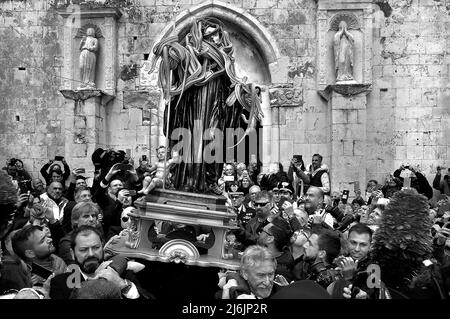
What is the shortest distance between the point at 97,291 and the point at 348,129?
1240cm

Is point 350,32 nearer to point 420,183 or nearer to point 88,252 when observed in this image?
point 420,183

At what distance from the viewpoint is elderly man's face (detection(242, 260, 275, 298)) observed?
4621 mm

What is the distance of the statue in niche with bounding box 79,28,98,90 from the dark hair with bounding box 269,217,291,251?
9818 mm

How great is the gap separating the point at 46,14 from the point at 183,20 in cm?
313

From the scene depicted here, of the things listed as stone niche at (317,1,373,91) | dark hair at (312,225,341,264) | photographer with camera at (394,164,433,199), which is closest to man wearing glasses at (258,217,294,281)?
dark hair at (312,225,341,264)

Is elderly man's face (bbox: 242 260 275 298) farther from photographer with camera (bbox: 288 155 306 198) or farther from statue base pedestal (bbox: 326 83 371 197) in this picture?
statue base pedestal (bbox: 326 83 371 197)

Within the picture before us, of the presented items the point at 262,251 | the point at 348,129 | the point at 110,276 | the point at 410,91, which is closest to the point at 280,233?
the point at 262,251

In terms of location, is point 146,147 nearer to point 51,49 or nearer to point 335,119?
point 51,49

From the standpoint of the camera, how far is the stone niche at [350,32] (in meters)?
15.4

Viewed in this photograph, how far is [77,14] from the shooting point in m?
15.7

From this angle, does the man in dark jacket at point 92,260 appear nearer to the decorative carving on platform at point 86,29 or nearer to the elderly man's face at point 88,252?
the elderly man's face at point 88,252

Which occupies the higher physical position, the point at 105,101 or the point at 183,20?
the point at 183,20
